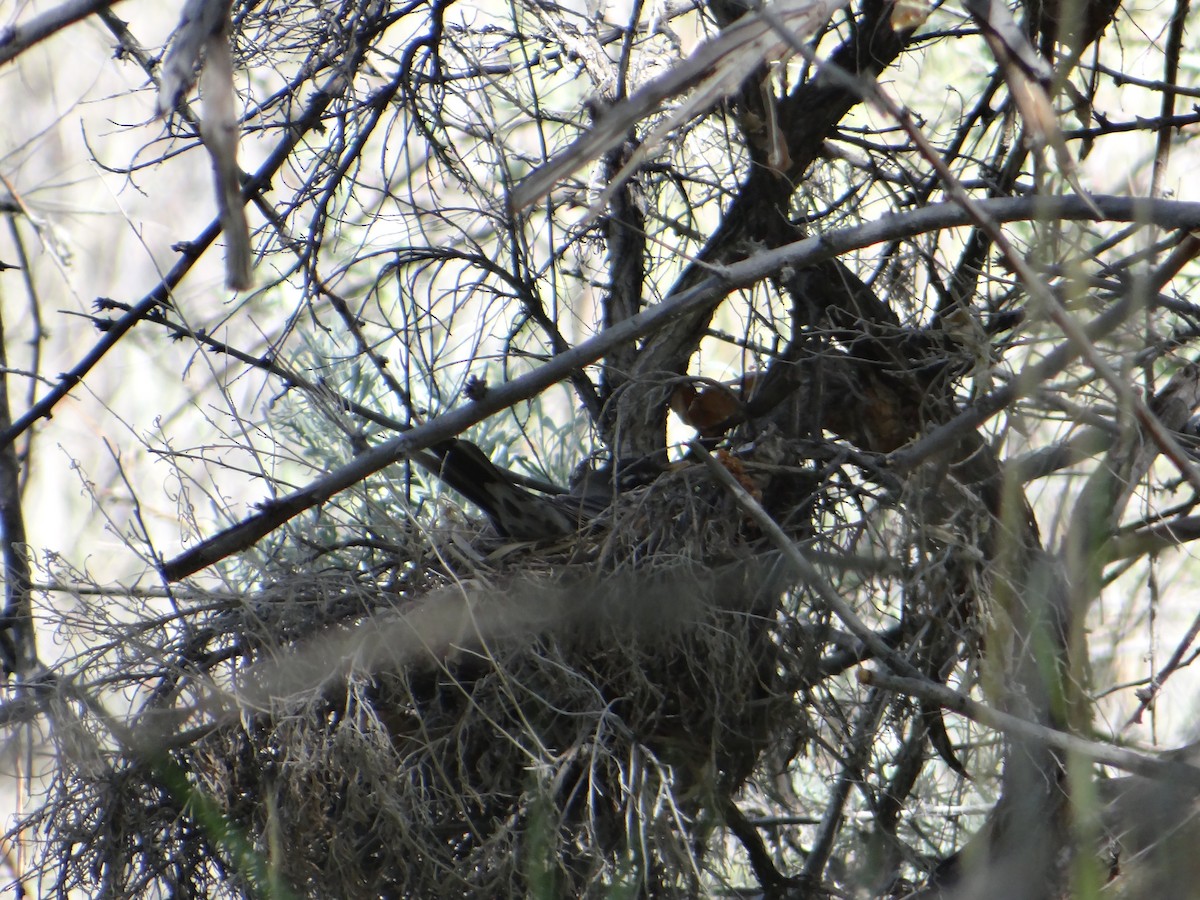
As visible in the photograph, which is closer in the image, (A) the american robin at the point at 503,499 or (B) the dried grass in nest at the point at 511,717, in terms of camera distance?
(B) the dried grass in nest at the point at 511,717

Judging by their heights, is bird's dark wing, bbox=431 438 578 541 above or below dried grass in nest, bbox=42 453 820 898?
above

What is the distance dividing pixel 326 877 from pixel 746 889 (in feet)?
1.98

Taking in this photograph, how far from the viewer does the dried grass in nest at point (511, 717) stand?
1.42m

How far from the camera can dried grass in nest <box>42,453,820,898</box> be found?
1422 millimetres

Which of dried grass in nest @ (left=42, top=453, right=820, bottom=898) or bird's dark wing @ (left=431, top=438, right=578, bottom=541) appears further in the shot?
bird's dark wing @ (left=431, top=438, right=578, bottom=541)

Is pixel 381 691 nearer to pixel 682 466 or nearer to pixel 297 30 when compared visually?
pixel 682 466

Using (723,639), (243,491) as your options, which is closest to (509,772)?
(723,639)

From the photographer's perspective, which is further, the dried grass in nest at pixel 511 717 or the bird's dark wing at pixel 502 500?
the bird's dark wing at pixel 502 500

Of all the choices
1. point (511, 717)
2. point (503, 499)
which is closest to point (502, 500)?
point (503, 499)

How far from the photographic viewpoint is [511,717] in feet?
4.81

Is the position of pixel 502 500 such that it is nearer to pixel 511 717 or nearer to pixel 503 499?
pixel 503 499

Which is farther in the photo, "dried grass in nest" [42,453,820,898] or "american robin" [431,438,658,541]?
"american robin" [431,438,658,541]

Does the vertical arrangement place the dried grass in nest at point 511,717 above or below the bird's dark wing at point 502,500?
below

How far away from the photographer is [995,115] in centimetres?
199
